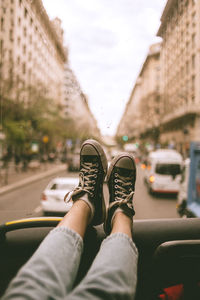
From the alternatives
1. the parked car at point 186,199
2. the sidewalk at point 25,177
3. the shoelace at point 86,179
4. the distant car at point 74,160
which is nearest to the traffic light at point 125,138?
the distant car at point 74,160

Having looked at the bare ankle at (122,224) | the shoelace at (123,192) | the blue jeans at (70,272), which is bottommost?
the blue jeans at (70,272)

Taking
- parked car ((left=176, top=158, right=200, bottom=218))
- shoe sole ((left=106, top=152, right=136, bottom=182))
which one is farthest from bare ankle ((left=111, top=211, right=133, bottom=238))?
parked car ((left=176, top=158, right=200, bottom=218))

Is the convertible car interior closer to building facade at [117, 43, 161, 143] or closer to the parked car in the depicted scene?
building facade at [117, 43, 161, 143]

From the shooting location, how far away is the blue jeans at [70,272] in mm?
1010

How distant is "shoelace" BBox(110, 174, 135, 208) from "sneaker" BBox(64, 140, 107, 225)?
Result: 4.6 inches

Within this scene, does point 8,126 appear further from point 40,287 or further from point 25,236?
point 40,287

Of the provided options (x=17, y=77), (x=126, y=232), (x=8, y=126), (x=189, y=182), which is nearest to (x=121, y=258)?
(x=126, y=232)

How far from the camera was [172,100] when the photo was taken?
470 cm

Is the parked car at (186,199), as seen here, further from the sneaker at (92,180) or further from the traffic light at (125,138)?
the sneaker at (92,180)

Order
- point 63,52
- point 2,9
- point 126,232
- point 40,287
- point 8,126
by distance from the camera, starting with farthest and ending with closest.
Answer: point 8,126 < point 63,52 < point 2,9 < point 126,232 < point 40,287

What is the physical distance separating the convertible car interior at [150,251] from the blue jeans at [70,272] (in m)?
0.35

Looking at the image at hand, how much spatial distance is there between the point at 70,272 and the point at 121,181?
2.83 feet

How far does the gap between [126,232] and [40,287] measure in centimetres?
56

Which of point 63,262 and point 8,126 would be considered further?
point 8,126
